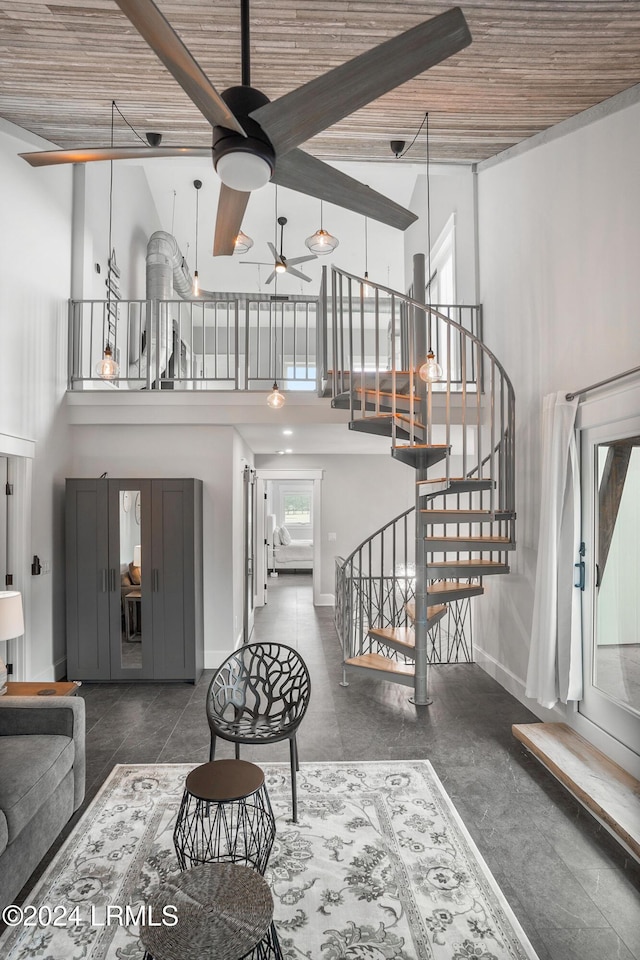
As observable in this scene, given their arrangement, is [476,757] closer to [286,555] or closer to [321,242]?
[321,242]

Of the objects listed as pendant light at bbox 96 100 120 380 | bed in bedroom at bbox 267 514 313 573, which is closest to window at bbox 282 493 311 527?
bed in bedroom at bbox 267 514 313 573

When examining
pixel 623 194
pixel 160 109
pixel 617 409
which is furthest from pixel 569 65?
pixel 160 109

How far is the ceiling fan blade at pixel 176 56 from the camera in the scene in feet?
4.74

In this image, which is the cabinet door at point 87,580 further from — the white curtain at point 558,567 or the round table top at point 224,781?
the white curtain at point 558,567

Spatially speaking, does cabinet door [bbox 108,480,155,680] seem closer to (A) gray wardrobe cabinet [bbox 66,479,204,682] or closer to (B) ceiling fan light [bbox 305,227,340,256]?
(A) gray wardrobe cabinet [bbox 66,479,204,682]

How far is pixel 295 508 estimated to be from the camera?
14156 mm

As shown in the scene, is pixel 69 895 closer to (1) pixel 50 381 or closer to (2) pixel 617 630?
(2) pixel 617 630

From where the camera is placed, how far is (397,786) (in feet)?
10.3

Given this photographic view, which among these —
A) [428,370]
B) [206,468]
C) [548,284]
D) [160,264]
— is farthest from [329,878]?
[160,264]

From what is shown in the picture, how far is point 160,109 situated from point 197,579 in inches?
143

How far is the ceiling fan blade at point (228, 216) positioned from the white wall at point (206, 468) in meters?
3.09

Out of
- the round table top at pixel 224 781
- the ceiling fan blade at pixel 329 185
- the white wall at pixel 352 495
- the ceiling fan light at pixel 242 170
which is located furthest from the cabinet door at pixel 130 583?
the white wall at pixel 352 495

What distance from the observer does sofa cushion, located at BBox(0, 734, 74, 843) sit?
87.4 inches

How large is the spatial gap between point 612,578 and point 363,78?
115 inches
